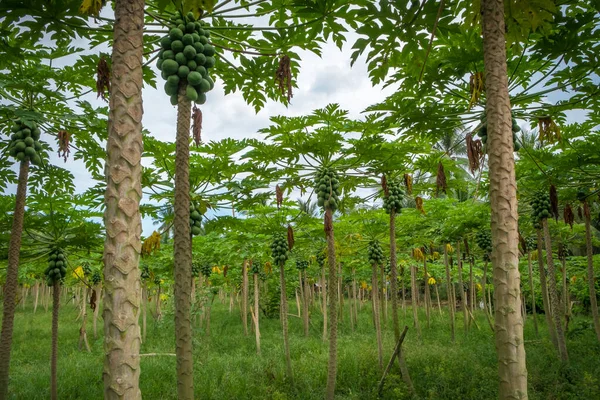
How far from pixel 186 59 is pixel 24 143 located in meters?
4.24

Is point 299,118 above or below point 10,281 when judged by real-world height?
above

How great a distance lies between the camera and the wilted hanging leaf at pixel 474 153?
3574mm

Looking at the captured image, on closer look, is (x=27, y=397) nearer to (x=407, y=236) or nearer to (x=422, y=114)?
(x=422, y=114)

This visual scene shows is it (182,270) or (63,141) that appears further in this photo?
(63,141)

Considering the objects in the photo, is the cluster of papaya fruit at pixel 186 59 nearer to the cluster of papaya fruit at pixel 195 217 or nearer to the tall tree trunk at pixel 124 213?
the tall tree trunk at pixel 124 213

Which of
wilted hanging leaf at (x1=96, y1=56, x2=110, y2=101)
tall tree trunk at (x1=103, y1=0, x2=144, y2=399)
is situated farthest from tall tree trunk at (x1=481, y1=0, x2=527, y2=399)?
wilted hanging leaf at (x1=96, y1=56, x2=110, y2=101)

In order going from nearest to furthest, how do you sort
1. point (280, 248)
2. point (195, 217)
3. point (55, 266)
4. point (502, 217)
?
point (502, 217) < point (195, 217) < point (55, 266) < point (280, 248)

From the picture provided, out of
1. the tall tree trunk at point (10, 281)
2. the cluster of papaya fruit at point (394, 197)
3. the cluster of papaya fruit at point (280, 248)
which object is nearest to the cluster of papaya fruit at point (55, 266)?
the tall tree trunk at point (10, 281)

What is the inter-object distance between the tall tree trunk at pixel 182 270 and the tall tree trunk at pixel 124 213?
1.37 m

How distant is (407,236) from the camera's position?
14.7 m

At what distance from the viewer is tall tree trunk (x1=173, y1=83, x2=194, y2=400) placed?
12.1 feet

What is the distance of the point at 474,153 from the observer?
12.0ft

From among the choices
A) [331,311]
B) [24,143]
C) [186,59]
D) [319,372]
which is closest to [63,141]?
[24,143]

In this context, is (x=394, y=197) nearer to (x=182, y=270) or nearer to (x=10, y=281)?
(x=182, y=270)
